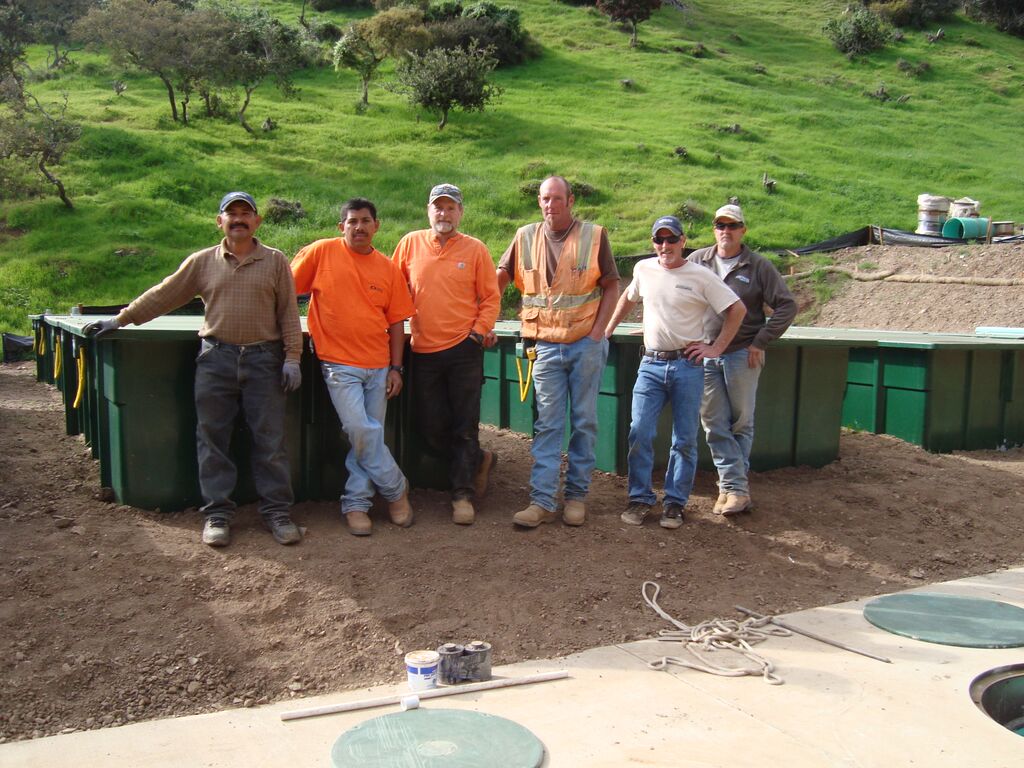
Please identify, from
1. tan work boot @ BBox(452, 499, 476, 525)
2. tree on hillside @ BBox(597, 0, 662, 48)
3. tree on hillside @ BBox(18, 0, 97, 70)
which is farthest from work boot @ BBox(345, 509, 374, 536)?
tree on hillside @ BBox(597, 0, 662, 48)

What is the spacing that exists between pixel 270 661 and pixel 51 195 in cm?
2739

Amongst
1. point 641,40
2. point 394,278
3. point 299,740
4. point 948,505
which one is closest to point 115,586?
point 299,740

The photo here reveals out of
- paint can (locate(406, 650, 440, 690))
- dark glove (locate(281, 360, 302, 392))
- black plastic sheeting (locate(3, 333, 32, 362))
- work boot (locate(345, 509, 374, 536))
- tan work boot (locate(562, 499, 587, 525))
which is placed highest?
dark glove (locate(281, 360, 302, 392))

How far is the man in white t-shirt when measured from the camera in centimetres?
616

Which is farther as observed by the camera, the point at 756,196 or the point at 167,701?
the point at 756,196

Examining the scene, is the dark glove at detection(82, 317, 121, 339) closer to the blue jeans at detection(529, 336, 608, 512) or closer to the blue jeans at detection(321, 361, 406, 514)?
the blue jeans at detection(321, 361, 406, 514)

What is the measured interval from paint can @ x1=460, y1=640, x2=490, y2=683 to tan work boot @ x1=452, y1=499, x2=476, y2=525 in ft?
5.39

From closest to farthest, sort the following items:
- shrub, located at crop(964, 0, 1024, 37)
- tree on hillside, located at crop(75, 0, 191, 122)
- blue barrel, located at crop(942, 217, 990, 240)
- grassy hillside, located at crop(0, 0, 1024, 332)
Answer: blue barrel, located at crop(942, 217, 990, 240) → grassy hillside, located at crop(0, 0, 1024, 332) → tree on hillside, located at crop(75, 0, 191, 122) → shrub, located at crop(964, 0, 1024, 37)

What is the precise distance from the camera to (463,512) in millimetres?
5980

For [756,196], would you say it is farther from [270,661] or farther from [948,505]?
[270,661]

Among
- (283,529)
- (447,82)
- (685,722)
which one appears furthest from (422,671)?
(447,82)

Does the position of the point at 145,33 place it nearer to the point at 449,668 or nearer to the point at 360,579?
the point at 360,579

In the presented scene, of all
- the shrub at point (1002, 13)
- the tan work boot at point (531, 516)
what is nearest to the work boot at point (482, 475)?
the tan work boot at point (531, 516)

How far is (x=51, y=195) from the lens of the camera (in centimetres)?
2780
